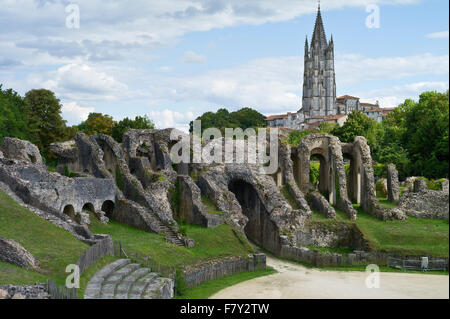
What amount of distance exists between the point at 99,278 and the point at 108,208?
18.5 meters

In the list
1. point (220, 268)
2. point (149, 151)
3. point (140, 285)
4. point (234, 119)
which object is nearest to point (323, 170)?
point (149, 151)

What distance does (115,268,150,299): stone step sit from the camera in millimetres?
23128

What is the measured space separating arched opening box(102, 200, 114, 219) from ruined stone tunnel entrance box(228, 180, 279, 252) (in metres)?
11.8

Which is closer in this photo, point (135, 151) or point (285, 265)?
point (285, 265)

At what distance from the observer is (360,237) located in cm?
4134

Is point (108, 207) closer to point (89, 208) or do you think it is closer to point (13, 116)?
point (89, 208)

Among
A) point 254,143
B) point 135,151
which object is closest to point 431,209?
point 254,143

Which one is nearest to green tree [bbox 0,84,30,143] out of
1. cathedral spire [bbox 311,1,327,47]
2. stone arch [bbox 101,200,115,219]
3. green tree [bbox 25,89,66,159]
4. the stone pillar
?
green tree [bbox 25,89,66,159]

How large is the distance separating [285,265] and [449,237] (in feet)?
89.7

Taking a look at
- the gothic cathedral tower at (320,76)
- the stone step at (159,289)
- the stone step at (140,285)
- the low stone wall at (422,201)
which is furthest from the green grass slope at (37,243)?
the gothic cathedral tower at (320,76)
